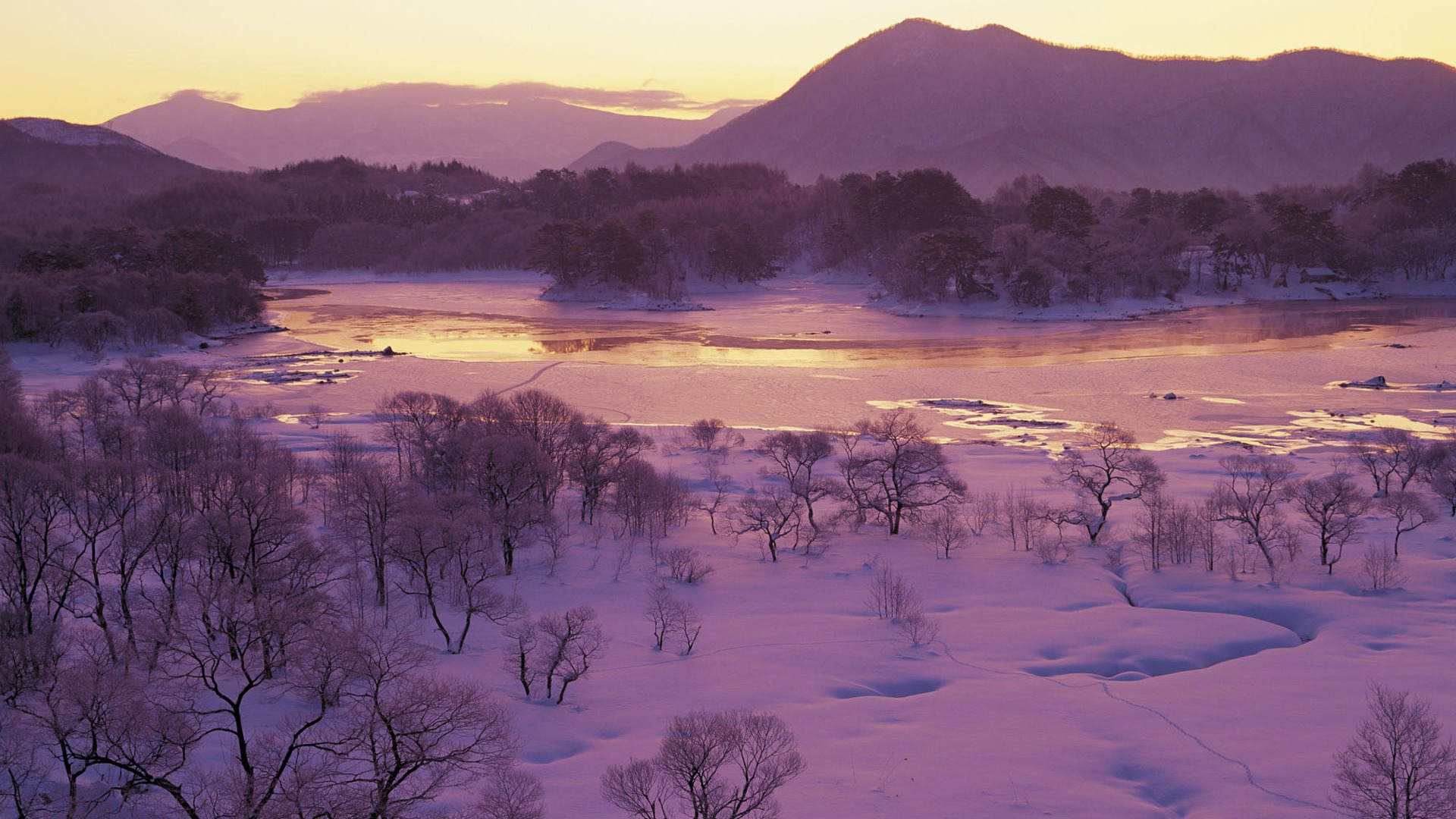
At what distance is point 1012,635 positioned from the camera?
56.0ft

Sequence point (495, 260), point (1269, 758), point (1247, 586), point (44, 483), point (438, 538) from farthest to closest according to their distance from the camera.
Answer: point (495, 260) → point (1247, 586) → point (438, 538) → point (44, 483) → point (1269, 758)

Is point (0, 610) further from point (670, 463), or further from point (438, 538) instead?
point (670, 463)

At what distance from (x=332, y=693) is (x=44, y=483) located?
8284 mm

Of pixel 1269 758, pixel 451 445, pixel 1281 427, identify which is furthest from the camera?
pixel 1281 427

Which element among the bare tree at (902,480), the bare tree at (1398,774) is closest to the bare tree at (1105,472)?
the bare tree at (902,480)

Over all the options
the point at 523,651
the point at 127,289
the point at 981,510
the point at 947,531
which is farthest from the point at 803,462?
the point at 127,289

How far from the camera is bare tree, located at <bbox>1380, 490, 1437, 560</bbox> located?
20.8 metres

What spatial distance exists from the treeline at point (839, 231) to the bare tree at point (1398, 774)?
63259 mm

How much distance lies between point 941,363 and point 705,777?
42606 millimetres

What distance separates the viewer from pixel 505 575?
67.0 feet

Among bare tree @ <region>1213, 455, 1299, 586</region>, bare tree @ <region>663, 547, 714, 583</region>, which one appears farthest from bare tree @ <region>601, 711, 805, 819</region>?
bare tree @ <region>1213, 455, 1299, 586</region>

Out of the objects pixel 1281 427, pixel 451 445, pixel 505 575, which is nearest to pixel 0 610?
pixel 505 575

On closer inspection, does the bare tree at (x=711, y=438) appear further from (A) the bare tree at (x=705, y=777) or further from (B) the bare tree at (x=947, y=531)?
(A) the bare tree at (x=705, y=777)

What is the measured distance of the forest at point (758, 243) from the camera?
2574 inches
